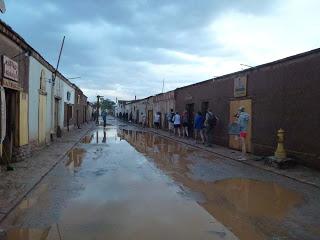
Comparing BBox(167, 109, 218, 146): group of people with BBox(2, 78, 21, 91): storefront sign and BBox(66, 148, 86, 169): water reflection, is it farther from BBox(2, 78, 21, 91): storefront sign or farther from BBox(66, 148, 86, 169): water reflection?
BBox(2, 78, 21, 91): storefront sign

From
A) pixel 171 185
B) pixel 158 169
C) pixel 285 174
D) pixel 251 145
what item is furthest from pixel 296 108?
pixel 171 185

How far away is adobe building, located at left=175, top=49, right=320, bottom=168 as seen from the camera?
494 inches

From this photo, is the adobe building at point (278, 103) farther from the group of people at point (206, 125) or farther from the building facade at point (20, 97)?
the building facade at point (20, 97)

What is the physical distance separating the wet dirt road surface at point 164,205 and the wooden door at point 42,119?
4963mm

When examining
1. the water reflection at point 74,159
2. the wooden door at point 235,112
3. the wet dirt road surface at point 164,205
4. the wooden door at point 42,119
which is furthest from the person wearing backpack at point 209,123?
the wet dirt road surface at point 164,205

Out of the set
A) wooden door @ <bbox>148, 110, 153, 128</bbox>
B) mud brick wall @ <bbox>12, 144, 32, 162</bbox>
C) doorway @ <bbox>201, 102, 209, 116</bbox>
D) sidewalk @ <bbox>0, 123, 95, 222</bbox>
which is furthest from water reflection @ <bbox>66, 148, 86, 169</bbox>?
wooden door @ <bbox>148, 110, 153, 128</bbox>

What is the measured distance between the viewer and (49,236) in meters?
5.79

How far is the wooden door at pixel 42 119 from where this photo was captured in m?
17.2

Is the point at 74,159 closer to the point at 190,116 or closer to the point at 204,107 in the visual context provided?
the point at 204,107

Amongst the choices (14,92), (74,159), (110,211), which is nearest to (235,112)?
(74,159)

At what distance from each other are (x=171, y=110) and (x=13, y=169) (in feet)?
73.0

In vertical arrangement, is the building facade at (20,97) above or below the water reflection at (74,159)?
above

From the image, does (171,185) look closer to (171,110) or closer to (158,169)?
(158,169)

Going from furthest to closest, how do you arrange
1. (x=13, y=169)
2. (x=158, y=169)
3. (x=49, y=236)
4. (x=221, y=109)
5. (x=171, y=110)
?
(x=171, y=110) → (x=221, y=109) → (x=158, y=169) → (x=13, y=169) → (x=49, y=236)
